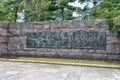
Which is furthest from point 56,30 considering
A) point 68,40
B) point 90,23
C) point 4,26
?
point 4,26

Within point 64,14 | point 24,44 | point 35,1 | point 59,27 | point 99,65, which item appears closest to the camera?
point 99,65

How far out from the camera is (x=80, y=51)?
1080 cm

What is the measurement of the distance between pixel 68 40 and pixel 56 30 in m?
0.92

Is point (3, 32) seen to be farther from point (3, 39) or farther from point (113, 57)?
point (113, 57)

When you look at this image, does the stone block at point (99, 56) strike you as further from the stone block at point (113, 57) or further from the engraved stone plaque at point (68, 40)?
the engraved stone plaque at point (68, 40)

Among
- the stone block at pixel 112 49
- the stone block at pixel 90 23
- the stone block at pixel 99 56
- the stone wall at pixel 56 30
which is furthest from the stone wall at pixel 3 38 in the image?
the stone block at pixel 112 49

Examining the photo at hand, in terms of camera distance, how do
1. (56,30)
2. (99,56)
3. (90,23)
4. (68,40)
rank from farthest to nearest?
(56,30), (68,40), (90,23), (99,56)

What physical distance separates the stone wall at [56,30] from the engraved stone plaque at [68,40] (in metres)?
0.19

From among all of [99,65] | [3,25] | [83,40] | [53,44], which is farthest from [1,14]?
[99,65]

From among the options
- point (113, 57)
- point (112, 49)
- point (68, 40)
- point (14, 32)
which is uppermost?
point (14, 32)

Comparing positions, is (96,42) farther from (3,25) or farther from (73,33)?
(3,25)

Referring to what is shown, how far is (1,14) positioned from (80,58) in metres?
8.67

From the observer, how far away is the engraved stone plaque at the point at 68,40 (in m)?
10.4

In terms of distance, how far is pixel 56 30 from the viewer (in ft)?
37.0
